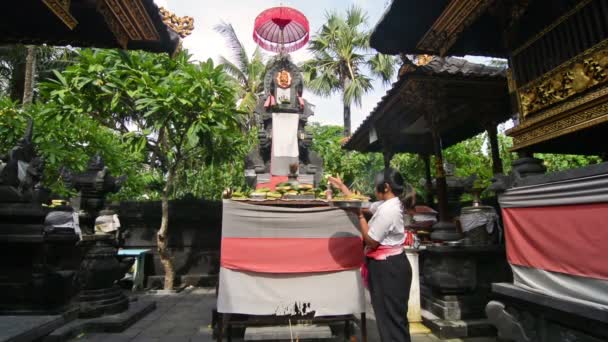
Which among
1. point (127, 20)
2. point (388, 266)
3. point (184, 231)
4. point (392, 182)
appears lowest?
point (388, 266)

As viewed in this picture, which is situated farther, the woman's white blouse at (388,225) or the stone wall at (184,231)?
the stone wall at (184,231)

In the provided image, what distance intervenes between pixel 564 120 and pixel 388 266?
2.87 m

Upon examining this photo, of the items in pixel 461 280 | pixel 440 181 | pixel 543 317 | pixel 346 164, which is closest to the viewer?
pixel 543 317

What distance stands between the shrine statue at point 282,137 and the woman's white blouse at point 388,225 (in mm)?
5560

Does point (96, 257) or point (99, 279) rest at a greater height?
point (96, 257)

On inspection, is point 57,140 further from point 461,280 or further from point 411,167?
point 411,167

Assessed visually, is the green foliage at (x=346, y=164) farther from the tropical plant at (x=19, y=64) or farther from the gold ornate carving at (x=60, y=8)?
the tropical plant at (x=19, y=64)

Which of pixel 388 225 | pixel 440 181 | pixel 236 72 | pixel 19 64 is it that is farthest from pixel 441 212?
pixel 19 64

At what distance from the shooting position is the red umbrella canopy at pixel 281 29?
10422mm

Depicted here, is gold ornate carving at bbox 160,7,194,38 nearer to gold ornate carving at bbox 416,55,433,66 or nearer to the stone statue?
the stone statue

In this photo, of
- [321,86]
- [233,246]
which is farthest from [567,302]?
[321,86]

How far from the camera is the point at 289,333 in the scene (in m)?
4.59

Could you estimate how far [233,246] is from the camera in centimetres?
389

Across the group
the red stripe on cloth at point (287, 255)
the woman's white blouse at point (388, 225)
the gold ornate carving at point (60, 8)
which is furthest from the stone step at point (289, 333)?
the gold ornate carving at point (60, 8)
